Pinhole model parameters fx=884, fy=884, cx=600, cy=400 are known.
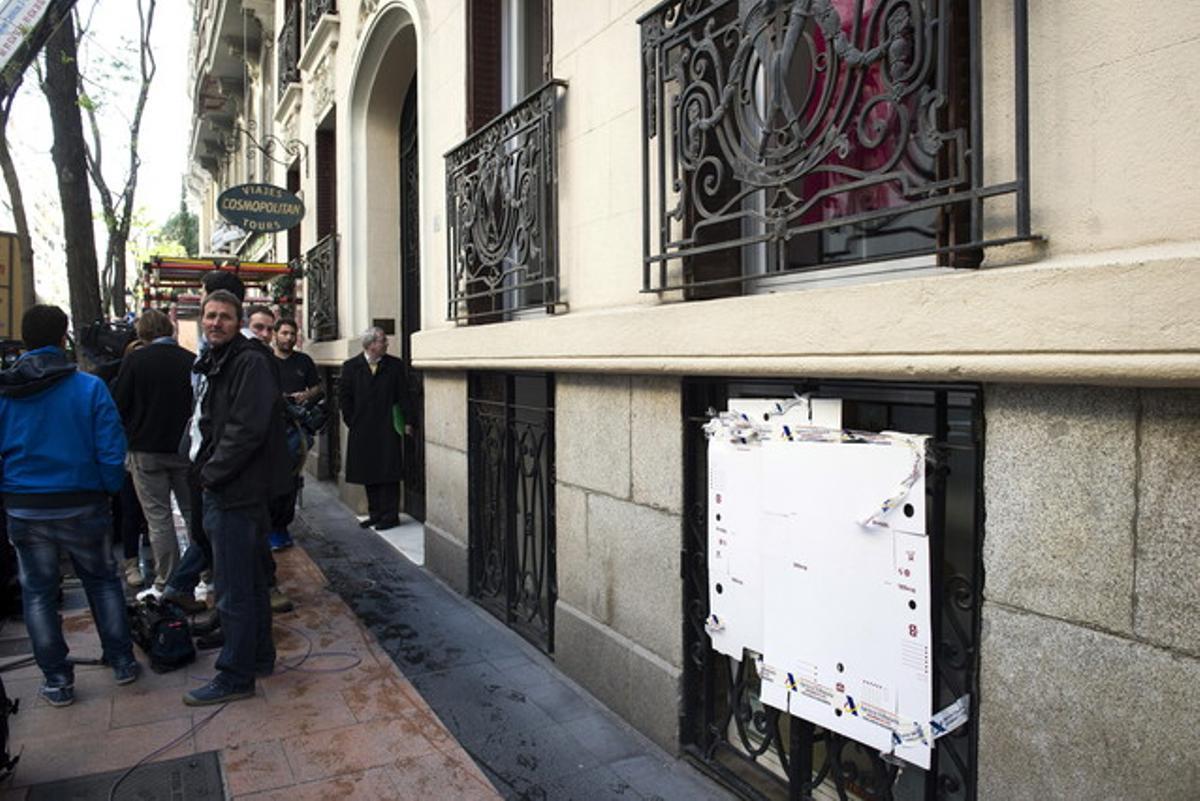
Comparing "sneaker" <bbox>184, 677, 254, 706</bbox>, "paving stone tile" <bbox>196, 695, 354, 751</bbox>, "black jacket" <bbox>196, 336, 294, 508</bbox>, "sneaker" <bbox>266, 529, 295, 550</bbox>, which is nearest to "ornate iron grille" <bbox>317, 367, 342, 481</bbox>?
"sneaker" <bbox>266, 529, 295, 550</bbox>

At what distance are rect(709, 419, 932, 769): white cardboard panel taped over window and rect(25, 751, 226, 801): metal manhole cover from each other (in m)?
2.31

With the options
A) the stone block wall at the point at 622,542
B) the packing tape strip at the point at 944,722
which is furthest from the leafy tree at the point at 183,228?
the packing tape strip at the point at 944,722

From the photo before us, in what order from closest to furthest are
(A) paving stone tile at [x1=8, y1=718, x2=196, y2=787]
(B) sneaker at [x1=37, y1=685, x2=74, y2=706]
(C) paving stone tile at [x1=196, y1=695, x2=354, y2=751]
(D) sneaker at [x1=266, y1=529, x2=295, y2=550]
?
(A) paving stone tile at [x1=8, y1=718, x2=196, y2=787], (C) paving stone tile at [x1=196, y1=695, x2=354, y2=751], (B) sneaker at [x1=37, y1=685, x2=74, y2=706], (D) sneaker at [x1=266, y1=529, x2=295, y2=550]

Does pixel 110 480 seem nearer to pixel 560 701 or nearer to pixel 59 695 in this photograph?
pixel 59 695

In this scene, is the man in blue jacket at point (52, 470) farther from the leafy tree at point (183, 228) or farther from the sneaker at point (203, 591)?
the leafy tree at point (183, 228)

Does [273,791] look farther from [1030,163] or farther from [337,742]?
[1030,163]

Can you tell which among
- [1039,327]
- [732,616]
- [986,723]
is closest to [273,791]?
[732,616]

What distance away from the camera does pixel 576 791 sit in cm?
367

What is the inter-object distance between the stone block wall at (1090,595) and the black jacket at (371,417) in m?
6.80

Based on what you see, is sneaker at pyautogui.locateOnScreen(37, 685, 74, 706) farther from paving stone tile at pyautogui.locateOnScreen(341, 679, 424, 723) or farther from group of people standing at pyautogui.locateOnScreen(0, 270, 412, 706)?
paving stone tile at pyautogui.locateOnScreen(341, 679, 424, 723)

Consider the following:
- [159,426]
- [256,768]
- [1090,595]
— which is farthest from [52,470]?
[1090,595]

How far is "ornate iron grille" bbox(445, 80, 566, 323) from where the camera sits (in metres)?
5.04

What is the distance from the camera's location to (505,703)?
182 inches

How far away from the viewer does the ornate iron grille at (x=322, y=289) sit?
1110 cm
